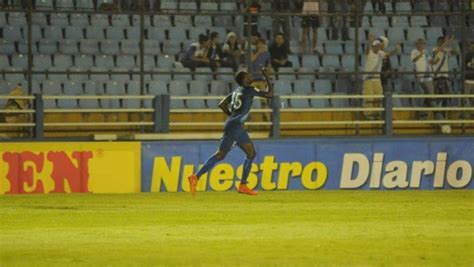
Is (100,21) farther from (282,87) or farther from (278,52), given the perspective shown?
(282,87)

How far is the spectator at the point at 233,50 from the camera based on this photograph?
27.8 m

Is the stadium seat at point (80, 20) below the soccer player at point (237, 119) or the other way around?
the other way around

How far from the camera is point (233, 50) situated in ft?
91.6

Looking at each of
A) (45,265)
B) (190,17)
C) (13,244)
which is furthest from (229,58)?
(45,265)

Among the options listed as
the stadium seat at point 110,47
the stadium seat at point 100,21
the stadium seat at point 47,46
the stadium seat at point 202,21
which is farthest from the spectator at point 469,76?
the stadium seat at point 47,46

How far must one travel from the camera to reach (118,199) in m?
24.1

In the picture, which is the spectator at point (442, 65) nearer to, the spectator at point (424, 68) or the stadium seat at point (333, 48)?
the spectator at point (424, 68)

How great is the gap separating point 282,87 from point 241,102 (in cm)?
510

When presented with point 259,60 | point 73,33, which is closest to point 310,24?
point 259,60

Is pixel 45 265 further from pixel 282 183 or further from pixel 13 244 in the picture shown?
pixel 282 183

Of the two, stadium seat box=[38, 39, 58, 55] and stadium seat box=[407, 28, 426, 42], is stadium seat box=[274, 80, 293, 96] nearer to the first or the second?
stadium seat box=[407, 28, 426, 42]

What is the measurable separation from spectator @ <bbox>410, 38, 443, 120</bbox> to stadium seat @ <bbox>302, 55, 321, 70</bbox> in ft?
6.86

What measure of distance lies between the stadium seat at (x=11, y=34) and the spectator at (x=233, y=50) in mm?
4210

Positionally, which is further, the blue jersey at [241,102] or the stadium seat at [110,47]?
the stadium seat at [110,47]
